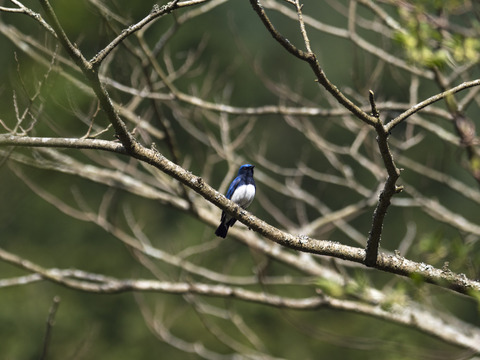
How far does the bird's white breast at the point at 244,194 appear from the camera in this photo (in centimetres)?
604

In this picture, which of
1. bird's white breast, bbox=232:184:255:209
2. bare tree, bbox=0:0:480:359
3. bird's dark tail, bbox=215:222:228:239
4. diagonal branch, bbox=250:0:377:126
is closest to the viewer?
diagonal branch, bbox=250:0:377:126

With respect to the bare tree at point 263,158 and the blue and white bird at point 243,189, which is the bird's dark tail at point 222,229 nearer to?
the blue and white bird at point 243,189

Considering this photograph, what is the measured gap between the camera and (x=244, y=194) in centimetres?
604

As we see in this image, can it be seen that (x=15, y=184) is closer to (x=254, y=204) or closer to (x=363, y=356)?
(x=254, y=204)

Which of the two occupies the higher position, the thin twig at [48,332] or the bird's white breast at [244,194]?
the bird's white breast at [244,194]

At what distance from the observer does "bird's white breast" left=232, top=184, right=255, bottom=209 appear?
19.8 ft

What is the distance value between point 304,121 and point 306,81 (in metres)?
13.3

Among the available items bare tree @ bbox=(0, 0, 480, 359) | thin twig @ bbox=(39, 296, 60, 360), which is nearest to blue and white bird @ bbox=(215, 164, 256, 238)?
bare tree @ bbox=(0, 0, 480, 359)

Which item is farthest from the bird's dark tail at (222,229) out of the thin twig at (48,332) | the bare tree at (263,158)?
the thin twig at (48,332)

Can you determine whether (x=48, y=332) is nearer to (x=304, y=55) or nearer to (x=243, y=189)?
(x=304, y=55)

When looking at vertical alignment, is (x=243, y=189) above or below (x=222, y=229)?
above

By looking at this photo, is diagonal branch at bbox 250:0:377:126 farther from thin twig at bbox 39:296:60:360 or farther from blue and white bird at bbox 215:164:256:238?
blue and white bird at bbox 215:164:256:238

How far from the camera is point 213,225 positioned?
5.51m

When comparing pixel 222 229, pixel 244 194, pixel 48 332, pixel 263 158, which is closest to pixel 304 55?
pixel 48 332
